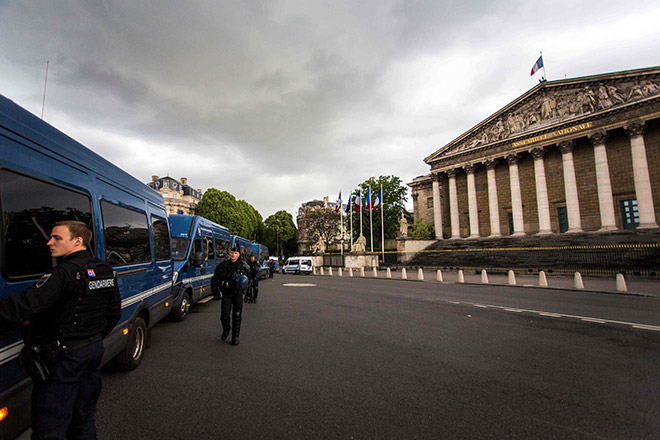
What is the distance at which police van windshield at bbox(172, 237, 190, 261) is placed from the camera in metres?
8.97

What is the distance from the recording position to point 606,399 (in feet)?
11.7

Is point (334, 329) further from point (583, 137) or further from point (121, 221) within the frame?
point (583, 137)

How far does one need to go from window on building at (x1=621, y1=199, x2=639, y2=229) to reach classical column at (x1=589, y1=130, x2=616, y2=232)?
73.7 inches

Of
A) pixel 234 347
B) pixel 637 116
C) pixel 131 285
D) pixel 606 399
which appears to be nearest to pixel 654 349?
pixel 606 399

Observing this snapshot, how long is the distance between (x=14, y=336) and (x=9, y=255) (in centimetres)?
59

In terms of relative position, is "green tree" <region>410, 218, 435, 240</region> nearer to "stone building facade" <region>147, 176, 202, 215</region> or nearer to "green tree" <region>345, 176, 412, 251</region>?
"green tree" <region>345, 176, 412, 251</region>

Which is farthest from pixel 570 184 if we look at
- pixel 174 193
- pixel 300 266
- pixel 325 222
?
pixel 174 193

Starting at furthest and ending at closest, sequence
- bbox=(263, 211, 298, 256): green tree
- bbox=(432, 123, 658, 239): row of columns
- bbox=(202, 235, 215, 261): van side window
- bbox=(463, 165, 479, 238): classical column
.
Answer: bbox=(263, 211, 298, 256): green tree → bbox=(463, 165, 479, 238): classical column → bbox=(432, 123, 658, 239): row of columns → bbox=(202, 235, 215, 261): van side window

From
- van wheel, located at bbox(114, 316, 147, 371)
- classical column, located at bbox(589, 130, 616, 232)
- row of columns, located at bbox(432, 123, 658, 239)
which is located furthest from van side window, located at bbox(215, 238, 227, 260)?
classical column, located at bbox(589, 130, 616, 232)

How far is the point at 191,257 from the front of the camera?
363 inches

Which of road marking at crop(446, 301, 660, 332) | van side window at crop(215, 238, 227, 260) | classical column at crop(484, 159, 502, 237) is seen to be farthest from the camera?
classical column at crop(484, 159, 502, 237)

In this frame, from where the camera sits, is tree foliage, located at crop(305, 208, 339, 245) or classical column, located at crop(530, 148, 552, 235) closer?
classical column, located at crop(530, 148, 552, 235)

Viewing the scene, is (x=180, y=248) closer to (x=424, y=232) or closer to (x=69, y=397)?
(x=69, y=397)

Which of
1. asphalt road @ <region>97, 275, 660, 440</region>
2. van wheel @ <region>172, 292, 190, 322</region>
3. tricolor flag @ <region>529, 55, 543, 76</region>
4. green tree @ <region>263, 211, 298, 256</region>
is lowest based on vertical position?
asphalt road @ <region>97, 275, 660, 440</region>
